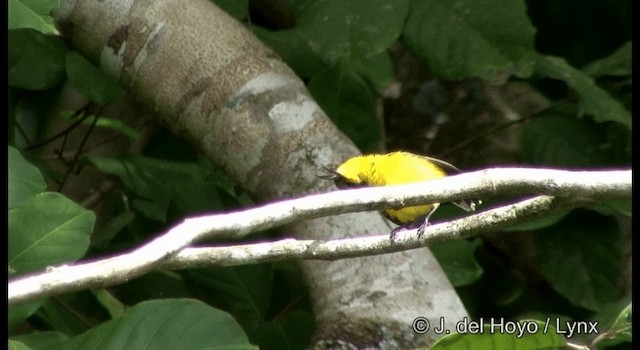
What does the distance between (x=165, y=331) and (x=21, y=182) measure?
0.36 meters

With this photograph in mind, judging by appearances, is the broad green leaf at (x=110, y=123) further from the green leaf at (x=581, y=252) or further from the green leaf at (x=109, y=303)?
the green leaf at (x=581, y=252)

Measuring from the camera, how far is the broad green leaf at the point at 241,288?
230 cm

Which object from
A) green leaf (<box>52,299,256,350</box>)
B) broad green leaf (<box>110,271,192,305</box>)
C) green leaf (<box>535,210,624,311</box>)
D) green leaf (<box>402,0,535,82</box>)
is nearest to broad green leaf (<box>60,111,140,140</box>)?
broad green leaf (<box>110,271,192,305</box>)

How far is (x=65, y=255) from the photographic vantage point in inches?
67.1

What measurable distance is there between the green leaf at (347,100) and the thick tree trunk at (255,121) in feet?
0.59

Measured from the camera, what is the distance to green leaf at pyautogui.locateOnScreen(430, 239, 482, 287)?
7.70ft

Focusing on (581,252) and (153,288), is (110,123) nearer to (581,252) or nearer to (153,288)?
(153,288)

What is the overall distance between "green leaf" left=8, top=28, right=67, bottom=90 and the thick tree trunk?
5.0 inches

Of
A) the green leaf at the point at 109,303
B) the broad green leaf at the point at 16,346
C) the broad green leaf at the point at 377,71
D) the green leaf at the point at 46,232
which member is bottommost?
the broad green leaf at the point at 16,346

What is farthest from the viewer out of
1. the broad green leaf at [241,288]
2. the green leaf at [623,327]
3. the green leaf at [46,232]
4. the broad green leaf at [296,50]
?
the broad green leaf at [296,50]

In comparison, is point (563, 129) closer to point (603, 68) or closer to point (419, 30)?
point (603, 68)

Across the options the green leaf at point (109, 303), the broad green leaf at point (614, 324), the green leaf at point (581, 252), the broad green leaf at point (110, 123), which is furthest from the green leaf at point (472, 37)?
the green leaf at point (109, 303)

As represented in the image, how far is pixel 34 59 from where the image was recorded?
2.45 metres

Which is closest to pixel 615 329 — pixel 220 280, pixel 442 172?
pixel 442 172
